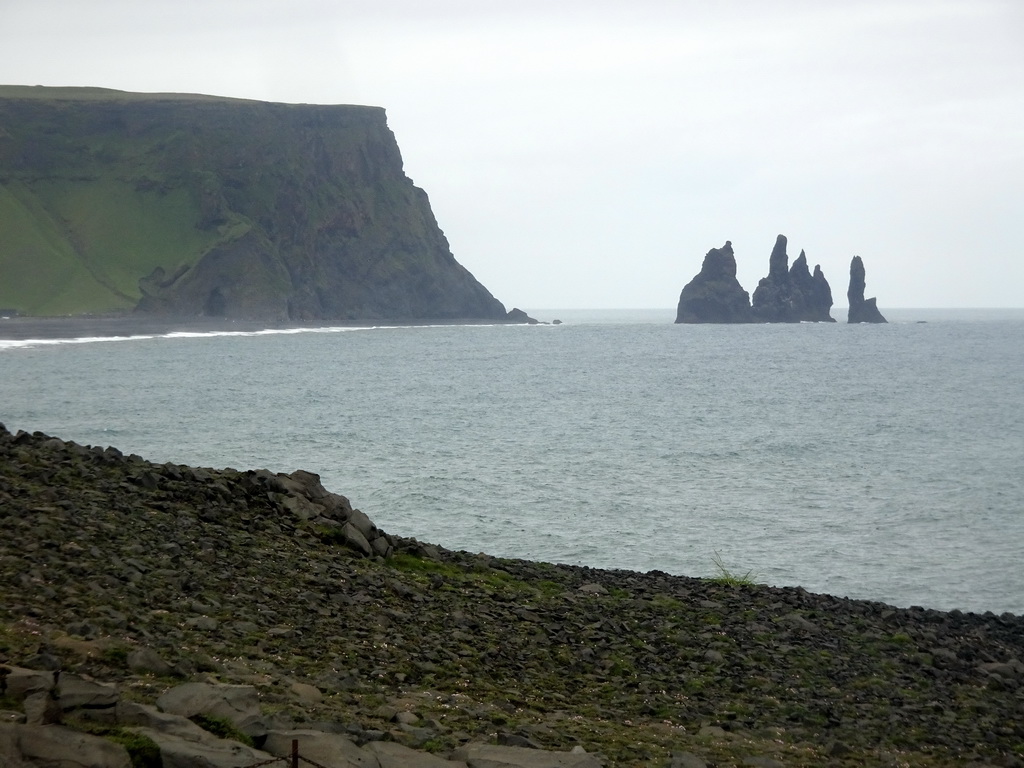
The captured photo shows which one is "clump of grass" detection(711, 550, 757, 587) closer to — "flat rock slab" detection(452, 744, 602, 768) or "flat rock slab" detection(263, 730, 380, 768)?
"flat rock slab" detection(452, 744, 602, 768)

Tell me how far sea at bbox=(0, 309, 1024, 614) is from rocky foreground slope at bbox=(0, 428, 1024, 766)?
940 cm

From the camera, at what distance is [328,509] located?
21.7 metres

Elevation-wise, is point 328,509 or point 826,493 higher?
point 328,509

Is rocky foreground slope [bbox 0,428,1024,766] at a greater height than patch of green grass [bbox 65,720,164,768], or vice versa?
patch of green grass [bbox 65,720,164,768]

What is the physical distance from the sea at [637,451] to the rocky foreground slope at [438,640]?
9.40 m

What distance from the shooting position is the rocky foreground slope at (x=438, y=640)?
1209 cm

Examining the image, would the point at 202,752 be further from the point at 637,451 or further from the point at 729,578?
the point at 637,451

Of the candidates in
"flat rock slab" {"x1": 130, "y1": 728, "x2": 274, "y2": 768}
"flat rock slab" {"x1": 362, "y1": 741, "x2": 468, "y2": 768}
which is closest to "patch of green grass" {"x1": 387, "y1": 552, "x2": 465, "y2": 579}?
"flat rock slab" {"x1": 362, "y1": 741, "x2": 468, "y2": 768}

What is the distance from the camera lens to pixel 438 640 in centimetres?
1570

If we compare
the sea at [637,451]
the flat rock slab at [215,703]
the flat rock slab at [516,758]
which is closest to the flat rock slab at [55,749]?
the flat rock slab at [215,703]

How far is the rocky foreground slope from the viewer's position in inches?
476

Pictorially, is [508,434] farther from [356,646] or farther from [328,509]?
[356,646]

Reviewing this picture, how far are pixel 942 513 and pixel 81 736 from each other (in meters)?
34.5

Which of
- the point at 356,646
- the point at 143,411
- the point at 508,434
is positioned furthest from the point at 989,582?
the point at 143,411
